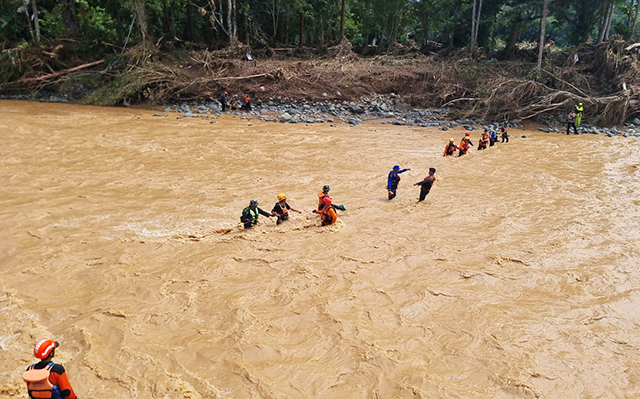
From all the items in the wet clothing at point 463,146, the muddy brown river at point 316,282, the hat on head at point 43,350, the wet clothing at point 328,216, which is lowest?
the muddy brown river at point 316,282

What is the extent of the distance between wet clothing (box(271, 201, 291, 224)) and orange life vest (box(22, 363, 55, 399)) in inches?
213

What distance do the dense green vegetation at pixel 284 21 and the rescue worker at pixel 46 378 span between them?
23.6m

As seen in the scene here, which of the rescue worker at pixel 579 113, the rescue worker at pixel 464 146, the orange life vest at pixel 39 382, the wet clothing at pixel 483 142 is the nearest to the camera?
the orange life vest at pixel 39 382

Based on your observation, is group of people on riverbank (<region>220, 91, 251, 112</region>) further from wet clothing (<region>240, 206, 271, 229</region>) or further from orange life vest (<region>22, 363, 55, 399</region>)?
orange life vest (<region>22, 363, 55, 399</region>)

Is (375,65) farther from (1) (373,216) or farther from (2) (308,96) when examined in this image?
(1) (373,216)

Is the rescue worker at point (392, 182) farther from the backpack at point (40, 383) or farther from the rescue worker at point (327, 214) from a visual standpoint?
the backpack at point (40, 383)

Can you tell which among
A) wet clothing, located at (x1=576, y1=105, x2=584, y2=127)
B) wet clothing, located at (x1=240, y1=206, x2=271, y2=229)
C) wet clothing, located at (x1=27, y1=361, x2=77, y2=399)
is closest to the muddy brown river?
wet clothing, located at (x1=240, y1=206, x2=271, y2=229)

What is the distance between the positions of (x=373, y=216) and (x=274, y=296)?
3.96 meters

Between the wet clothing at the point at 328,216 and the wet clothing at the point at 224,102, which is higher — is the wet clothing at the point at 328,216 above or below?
below

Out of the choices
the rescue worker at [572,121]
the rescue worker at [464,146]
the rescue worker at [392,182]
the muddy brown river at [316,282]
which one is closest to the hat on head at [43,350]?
the muddy brown river at [316,282]

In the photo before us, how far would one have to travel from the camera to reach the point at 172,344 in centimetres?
510

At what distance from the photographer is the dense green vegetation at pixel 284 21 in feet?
80.0

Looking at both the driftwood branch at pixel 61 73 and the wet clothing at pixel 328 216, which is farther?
the driftwood branch at pixel 61 73

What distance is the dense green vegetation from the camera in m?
24.4
